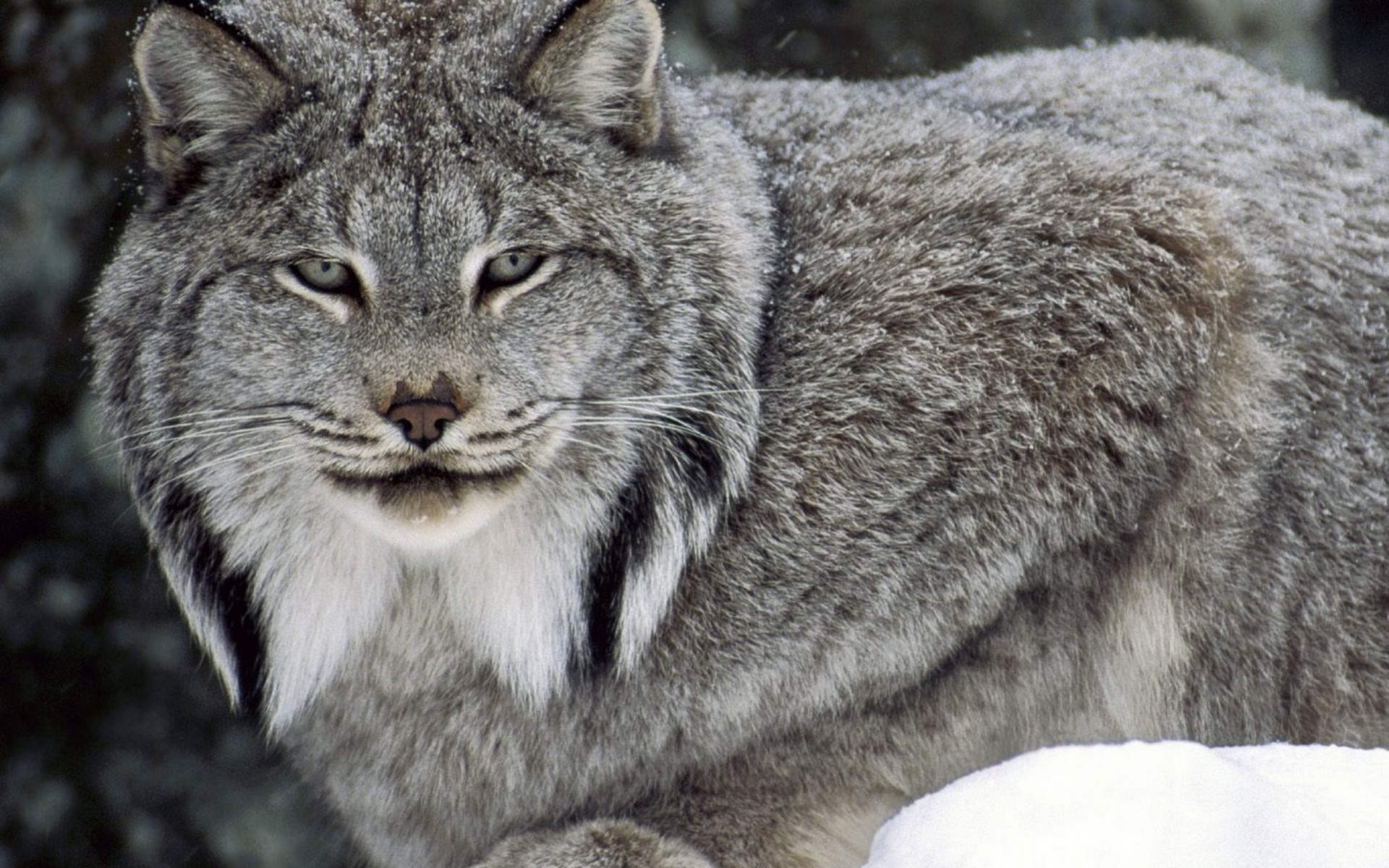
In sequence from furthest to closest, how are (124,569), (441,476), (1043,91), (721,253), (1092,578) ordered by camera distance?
(124,569) → (1043,91) → (1092,578) → (721,253) → (441,476)

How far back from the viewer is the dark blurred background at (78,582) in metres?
4.52

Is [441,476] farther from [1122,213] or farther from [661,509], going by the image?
[1122,213]

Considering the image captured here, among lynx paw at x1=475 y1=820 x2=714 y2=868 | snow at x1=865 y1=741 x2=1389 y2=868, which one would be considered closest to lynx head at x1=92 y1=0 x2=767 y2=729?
lynx paw at x1=475 y1=820 x2=714 y2=868

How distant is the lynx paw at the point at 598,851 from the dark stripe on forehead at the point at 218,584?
0.63 metres

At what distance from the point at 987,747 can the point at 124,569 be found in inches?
110

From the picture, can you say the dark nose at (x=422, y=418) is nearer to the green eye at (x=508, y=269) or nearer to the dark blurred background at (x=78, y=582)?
the green eye at (x=508, y=269)

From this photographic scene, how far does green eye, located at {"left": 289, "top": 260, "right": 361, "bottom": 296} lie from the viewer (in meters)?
2.64

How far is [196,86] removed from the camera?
2730 millimetres

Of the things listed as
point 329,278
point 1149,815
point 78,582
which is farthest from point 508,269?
point 78,582

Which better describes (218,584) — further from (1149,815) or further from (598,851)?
(1149,815)

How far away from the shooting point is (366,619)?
9.94 ft

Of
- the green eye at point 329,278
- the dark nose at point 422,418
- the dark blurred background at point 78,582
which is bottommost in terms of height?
the dark blurred background at point 78,582

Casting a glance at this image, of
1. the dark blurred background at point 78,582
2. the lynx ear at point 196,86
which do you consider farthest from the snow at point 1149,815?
the dark blurred background at point 78,582

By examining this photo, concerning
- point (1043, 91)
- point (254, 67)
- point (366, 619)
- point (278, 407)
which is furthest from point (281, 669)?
point (1043, 91)
